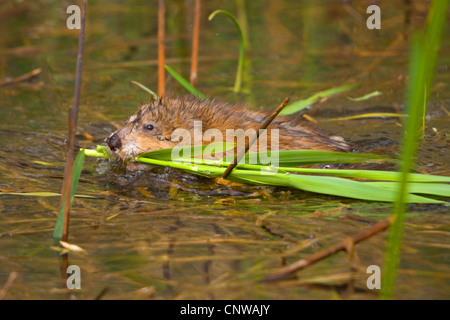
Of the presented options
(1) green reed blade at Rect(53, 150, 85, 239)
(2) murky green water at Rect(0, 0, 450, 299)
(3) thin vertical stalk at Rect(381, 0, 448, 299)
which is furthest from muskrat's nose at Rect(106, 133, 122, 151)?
(3) thin vertical stalk at Rect(381, 0, 448, 299)

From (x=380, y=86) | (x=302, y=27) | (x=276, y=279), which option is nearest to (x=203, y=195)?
(x=276, y=279)

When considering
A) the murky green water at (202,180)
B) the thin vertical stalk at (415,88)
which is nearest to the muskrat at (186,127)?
the murky green water at (202,180)

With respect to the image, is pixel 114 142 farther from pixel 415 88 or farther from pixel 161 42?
pixel 415 88

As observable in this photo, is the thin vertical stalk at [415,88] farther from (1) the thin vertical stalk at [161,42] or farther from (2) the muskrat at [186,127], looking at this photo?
(1) the thin vertical stalk at [161,42]

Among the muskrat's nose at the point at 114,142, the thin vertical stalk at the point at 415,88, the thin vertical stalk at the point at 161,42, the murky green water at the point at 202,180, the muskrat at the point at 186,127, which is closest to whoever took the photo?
the thin vertical stalk at the point at 415,88

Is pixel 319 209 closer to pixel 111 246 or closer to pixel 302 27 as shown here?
pixel 111 246

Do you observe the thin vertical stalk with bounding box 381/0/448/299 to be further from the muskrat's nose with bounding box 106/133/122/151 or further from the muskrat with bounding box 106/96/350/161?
the muskrat's nose with bounding box 106/133/122/151

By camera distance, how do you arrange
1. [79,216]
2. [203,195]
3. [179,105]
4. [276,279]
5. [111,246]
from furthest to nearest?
[179,105], [203,195], [79,216], [111,246], [276,279]
